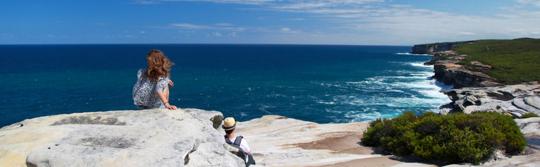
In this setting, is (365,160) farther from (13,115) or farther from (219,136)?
(13,115)

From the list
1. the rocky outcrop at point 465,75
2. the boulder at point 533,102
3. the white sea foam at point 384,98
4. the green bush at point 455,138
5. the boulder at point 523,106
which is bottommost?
the white sea foam at point 384,98

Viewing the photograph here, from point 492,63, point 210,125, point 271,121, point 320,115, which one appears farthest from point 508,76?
point 210,125

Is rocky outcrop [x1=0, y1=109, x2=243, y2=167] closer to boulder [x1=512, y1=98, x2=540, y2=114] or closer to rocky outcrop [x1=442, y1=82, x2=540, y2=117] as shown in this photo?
boulder [x1=512, y1=98, x2=540, y2=114]

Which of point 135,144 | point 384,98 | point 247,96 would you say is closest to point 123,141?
point 135,144

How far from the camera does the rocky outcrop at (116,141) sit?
9539mm

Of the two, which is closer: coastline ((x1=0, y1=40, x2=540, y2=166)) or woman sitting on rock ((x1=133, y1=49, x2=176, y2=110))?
coastline ((x1=0, y1=40, x2=540, y2=166))

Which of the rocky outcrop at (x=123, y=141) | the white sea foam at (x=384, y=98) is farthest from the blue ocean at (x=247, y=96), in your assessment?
the rocky outcrop at (x=123, y=141)

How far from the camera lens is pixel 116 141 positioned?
10148mm

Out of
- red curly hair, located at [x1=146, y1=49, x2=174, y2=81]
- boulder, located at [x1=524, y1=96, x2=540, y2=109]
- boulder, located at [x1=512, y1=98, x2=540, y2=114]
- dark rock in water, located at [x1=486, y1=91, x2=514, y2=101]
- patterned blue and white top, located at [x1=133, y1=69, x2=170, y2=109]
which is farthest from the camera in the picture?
dark rock in water, located at [x1=486, y1=91, x2=514, y2=101]

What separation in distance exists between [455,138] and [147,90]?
9.44m

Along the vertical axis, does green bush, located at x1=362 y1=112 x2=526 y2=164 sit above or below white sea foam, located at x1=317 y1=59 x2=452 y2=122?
above

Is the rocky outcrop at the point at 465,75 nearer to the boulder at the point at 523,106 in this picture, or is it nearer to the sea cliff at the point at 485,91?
the sea cliff at the point at 485,91

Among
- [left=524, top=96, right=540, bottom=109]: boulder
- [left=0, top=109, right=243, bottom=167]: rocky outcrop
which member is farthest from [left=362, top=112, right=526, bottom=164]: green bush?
[left=524, top=96, right=540, bottom=109]: boulder

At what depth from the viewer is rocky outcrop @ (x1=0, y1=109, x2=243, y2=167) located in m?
9.54
